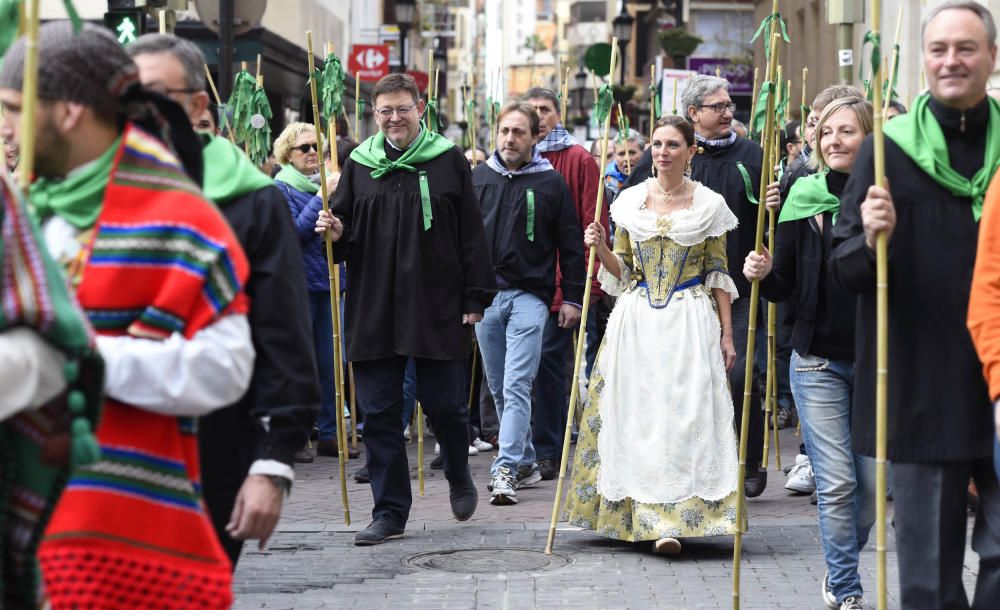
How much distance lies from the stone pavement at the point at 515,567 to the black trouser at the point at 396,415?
0.75 feet

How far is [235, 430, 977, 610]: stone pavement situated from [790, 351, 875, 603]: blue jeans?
35cm

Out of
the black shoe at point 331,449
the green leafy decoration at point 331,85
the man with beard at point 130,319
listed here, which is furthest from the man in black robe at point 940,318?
the black shoe at point 331,449

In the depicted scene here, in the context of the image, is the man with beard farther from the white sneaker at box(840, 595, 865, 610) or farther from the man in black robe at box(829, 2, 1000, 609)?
the white sneaker at box(840, 595, 865, 610)

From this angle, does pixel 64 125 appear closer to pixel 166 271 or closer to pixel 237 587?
pixel 166 271

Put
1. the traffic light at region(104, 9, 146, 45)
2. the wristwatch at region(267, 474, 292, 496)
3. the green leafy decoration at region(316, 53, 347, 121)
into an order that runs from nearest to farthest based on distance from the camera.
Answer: the wristwatch at region(267, 474, 292, 496) < the green leafy decoration at region(316, 53, 347, 121) < the traffic light at region(104, 9, 146, 45)

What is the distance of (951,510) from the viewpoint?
4.79 metres

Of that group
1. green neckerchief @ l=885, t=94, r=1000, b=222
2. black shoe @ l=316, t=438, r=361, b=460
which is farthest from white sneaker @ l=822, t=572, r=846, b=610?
black shoe @ l=316, t=438, r=361, b=460

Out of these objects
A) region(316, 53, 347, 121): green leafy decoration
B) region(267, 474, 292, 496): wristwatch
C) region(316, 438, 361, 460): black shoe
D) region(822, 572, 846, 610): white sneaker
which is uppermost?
region(316, 53, 347, 121): green leafy decoration

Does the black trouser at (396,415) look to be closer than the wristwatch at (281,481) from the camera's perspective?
No

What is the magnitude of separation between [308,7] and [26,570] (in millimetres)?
28635

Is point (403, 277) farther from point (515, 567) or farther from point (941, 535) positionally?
point (941, 535)

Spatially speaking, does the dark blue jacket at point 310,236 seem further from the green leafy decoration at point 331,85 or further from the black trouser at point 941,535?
the black trouser at point 941,535

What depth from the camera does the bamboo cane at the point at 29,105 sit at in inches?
127

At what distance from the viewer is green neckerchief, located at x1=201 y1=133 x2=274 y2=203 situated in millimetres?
4086
